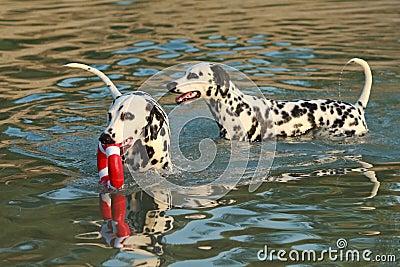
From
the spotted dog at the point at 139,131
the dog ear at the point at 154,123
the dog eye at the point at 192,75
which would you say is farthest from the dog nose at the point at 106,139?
the dog eye at the point at 192,75

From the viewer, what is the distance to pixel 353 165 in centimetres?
836

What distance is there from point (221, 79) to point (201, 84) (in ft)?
0.88

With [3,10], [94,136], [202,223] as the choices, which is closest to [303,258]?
[202,223]

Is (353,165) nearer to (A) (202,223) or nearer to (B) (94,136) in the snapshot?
(A) (202,223)

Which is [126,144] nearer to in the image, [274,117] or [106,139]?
[106,139]

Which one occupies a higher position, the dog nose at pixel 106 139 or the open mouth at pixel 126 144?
the dog nose at pixel 106 139

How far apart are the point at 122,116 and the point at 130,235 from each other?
1401 mm

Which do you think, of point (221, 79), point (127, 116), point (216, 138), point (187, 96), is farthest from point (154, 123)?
point (216, 138)

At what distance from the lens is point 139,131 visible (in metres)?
7.60

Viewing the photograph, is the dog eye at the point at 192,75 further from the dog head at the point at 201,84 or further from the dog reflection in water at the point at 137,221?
the dog reflection in water at the point at 137,221

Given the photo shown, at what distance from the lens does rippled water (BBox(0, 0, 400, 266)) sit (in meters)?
6.33

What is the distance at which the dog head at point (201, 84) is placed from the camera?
29.9ft

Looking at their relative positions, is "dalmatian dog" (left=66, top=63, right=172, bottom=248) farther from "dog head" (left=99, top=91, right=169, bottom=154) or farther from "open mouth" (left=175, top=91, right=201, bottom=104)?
"open mouth" (left=175, top=91, right=201, bottom=104)

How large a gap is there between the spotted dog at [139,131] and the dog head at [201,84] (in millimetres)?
1263
